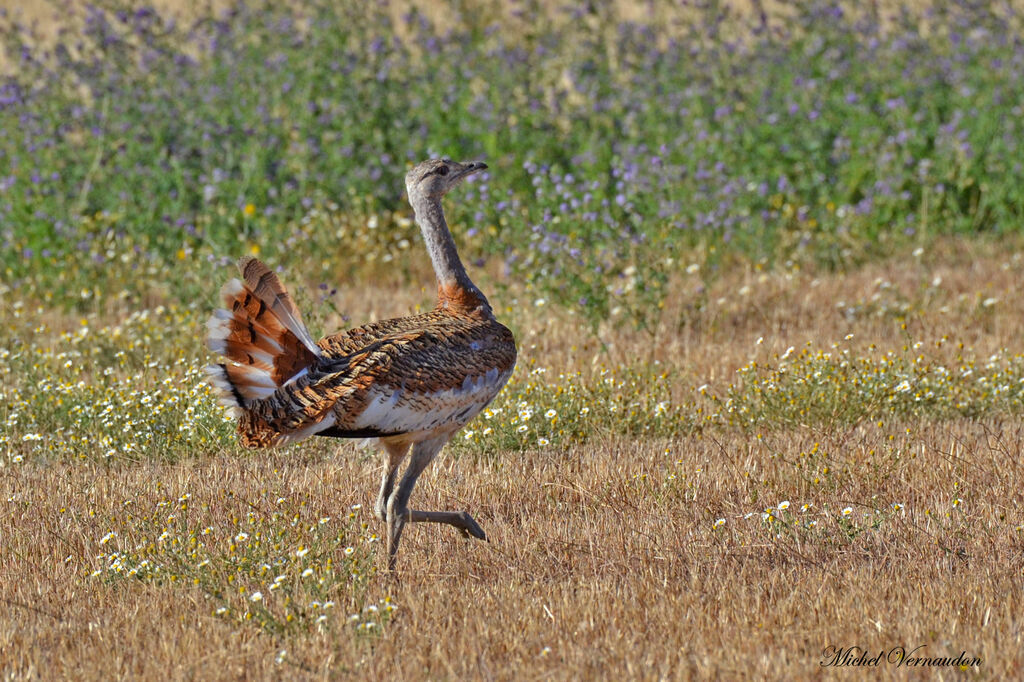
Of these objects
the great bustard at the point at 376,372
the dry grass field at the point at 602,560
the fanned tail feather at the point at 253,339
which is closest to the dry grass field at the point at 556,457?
the dry grass field at the point at 602,560

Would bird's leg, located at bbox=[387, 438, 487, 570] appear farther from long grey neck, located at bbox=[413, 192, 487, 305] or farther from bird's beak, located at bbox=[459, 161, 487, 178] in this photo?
bird's beak, located at bbox=[459, 161, 487, 178]

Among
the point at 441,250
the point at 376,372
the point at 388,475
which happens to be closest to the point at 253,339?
the point at 376,372

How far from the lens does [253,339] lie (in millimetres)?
4344

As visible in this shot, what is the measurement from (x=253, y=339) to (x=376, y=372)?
1.38 ft

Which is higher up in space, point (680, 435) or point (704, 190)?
point (704, 190)

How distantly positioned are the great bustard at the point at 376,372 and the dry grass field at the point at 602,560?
14.7 inches

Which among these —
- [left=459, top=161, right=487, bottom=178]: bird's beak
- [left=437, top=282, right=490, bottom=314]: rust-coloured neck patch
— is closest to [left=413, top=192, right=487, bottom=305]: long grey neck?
[left=437, top=282, right=490, bottom=314]: rust-coloured neck patch

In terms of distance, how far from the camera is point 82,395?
650 cm

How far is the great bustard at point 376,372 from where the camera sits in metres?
4.33

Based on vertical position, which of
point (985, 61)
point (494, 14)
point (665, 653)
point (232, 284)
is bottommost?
point (665, 653)

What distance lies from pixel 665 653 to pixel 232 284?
179 cm

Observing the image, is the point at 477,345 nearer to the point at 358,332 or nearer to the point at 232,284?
the point at 358,332

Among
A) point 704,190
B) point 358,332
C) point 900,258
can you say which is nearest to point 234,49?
point 704,190

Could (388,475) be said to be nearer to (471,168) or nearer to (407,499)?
(407,499)
